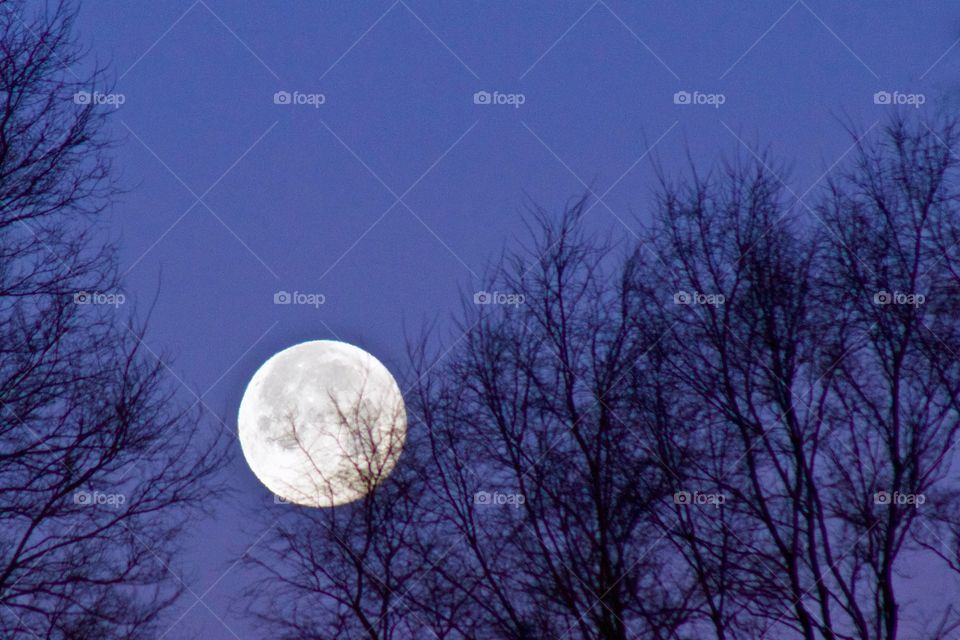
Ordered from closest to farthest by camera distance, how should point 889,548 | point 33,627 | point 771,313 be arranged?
point 33,627, point 889,548, point 771,313

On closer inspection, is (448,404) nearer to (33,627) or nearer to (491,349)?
(491,349)

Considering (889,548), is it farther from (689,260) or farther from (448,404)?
(448,404)


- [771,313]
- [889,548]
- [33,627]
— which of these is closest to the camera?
[33,627]

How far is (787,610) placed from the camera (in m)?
13.5

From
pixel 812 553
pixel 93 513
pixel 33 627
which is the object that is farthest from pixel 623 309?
pixel 33 627

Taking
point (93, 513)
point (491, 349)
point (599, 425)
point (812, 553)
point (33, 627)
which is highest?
point (491, 349)

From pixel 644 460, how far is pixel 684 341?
65.4 inches

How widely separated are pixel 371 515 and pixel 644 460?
3.42m

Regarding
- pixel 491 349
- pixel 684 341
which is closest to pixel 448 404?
pixel 491 349

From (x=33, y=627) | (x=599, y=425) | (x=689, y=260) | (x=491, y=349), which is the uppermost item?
(x=689, y=260)

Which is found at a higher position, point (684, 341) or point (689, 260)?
point (689, 260)

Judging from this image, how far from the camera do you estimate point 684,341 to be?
14727 mm

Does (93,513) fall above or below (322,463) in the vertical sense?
below

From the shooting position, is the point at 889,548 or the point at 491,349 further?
the point at 491,349
